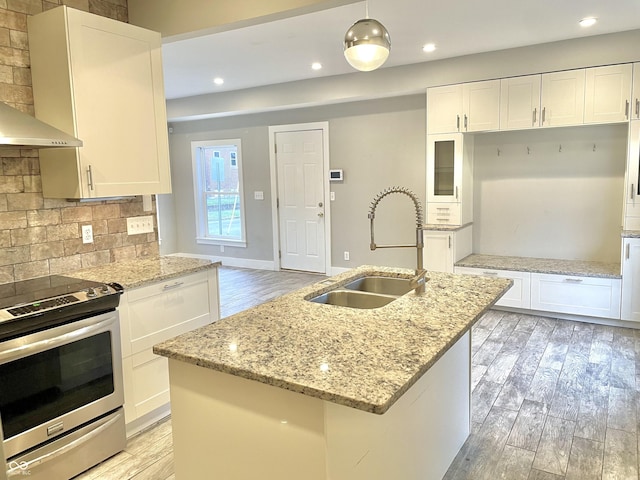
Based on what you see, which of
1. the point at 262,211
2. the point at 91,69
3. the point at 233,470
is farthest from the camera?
the point at 262,211

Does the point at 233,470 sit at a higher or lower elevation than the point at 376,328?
lower

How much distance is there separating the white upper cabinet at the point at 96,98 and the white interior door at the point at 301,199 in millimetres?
3656

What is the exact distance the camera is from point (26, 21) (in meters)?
2.64

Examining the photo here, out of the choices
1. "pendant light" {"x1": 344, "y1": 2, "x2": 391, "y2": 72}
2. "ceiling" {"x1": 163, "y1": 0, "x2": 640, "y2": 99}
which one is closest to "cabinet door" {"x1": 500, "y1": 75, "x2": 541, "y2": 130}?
"ceiling" {"x1": 163, "y1": 0, "x2": 640, "y2": 99}

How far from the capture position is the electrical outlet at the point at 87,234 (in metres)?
2.92

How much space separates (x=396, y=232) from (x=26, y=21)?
4.43 m

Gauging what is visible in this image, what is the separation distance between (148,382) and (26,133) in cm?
148

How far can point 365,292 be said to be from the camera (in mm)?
2436

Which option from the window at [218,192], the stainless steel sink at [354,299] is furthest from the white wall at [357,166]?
the stainless steel sink at [354,299]

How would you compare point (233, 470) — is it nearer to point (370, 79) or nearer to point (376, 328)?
point (376, 328)

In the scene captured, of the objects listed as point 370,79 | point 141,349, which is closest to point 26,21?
point 141,349

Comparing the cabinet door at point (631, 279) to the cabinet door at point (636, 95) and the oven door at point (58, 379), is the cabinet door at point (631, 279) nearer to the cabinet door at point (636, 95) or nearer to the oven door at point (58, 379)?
the cabinet door at point (636, 95)

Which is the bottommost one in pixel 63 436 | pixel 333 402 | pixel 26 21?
pixel 63 436

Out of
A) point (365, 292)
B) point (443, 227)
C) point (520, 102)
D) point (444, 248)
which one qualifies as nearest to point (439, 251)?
point (444, 248)
